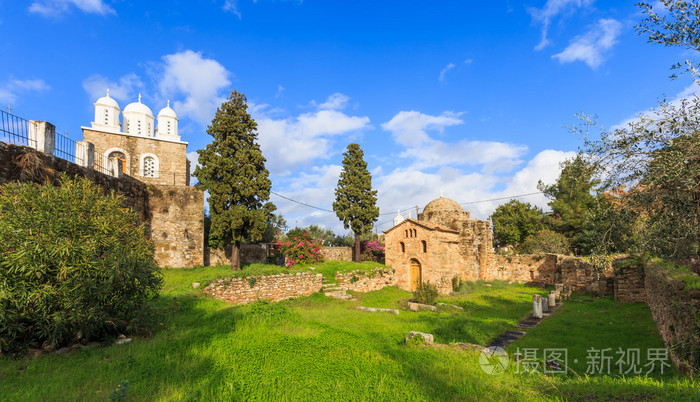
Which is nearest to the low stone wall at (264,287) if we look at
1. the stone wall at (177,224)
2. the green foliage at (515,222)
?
the stone wall at (177,224)

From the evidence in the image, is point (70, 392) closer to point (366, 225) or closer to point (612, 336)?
point (612, 336)

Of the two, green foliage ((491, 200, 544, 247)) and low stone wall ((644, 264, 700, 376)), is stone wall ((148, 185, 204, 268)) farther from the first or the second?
green foliage ((491, 200, 544, 247))

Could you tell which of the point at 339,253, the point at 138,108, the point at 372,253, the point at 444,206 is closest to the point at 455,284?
the point at 444,206

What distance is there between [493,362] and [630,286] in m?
15.1

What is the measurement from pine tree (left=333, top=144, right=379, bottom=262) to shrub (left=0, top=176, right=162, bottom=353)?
58.7 feet

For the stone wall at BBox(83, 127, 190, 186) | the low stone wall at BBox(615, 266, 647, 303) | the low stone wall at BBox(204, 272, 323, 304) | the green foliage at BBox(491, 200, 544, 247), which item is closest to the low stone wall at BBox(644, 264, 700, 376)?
the low stone wall at BBox(615, 266, 647, 303)

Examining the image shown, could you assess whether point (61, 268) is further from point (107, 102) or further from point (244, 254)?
point (107, 102)

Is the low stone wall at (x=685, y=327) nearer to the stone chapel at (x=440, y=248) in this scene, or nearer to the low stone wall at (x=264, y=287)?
the stone chapel at (x=440, y=248)

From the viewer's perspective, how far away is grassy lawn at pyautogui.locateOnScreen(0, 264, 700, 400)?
4949mm

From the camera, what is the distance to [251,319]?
30.4 ft

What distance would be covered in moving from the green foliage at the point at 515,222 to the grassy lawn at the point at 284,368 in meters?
32.4

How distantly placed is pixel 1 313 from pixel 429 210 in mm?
24603

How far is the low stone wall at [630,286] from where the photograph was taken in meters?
15.8

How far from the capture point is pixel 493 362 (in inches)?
264
